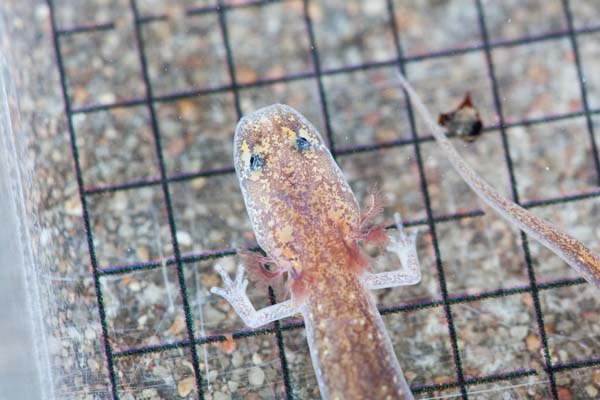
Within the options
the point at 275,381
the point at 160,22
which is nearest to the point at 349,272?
the point at 275,381

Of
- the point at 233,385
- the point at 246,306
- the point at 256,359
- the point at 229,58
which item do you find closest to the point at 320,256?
the point at 246,306

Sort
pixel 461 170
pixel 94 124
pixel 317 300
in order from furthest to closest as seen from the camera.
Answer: pixel 94 124
pixel 461 170
pixel 317 300

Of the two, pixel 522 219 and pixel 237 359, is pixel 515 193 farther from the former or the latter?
pixel 237 359

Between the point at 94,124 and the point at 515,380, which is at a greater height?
the point at 94,124

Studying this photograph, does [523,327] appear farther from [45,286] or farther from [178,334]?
[45,286]

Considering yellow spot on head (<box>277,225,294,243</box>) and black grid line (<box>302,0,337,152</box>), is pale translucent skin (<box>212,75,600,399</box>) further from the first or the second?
black grid line (<box>302,0,337,152</box>)

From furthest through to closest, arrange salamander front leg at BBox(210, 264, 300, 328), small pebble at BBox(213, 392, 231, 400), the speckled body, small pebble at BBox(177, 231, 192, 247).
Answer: small pebble at BBox(177, 231, 192, 247) → small pebble at BBox(213, 392, 231, 400) → salamander front leg at BBox(210, 264, 300, 328) → the speckled body

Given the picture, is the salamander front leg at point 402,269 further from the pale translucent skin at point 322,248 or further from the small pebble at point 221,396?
the small pebble at point 221,396

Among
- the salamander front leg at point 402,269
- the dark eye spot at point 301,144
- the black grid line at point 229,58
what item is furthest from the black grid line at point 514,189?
the black grid line at point 229,58

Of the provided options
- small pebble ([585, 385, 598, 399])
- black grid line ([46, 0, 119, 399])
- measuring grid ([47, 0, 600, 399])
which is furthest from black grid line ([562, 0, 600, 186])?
black grid line ([46, 0, 119, 399])
